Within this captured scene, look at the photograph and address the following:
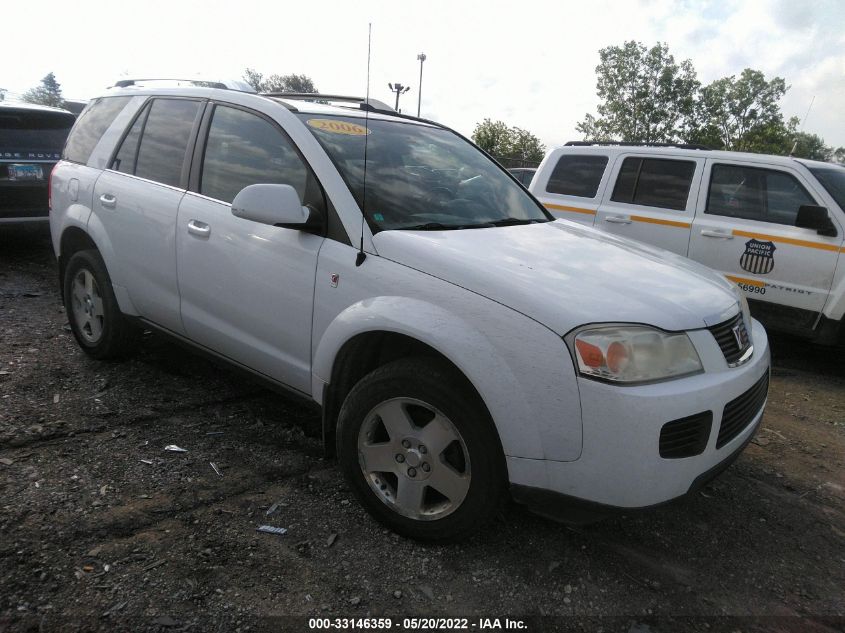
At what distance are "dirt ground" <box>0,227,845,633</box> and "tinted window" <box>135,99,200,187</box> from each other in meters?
1.35

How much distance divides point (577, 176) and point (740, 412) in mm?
4651

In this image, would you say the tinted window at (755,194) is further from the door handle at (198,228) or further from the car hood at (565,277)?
the door handle at (198,228)

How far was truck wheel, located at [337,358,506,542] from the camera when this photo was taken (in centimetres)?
221

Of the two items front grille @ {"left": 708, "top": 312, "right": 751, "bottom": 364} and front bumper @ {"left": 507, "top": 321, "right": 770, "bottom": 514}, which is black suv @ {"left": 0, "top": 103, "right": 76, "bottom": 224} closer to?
front bumper @ {"left": 507, "top": 321, "right": 770, "bottom": 514}

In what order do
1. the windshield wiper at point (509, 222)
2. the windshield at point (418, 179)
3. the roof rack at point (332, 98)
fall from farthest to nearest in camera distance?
the roof rack at point (332, 98) → the windshield wiper at point (509, 222) → the windshield at point (418, 179)

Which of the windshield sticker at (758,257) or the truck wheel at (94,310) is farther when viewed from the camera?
the windshield sticker at (758,257)

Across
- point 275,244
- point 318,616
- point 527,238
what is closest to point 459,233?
point 527,238

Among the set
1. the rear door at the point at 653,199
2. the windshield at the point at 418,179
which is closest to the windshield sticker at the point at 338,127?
the windshield at the point at 418,179

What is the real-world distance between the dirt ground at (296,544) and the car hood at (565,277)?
2.39 ft

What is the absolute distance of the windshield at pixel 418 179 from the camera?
2750 mm

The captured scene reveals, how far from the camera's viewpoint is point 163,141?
3646 millimetres

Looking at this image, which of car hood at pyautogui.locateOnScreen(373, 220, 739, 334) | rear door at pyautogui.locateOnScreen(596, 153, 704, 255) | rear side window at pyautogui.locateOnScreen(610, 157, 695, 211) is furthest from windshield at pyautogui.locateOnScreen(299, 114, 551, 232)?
rear side window at pyautogui.locateOnScreen(610, 157, 695, 211)

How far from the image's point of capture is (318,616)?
212cm

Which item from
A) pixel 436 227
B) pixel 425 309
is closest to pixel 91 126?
pixel 436 227
